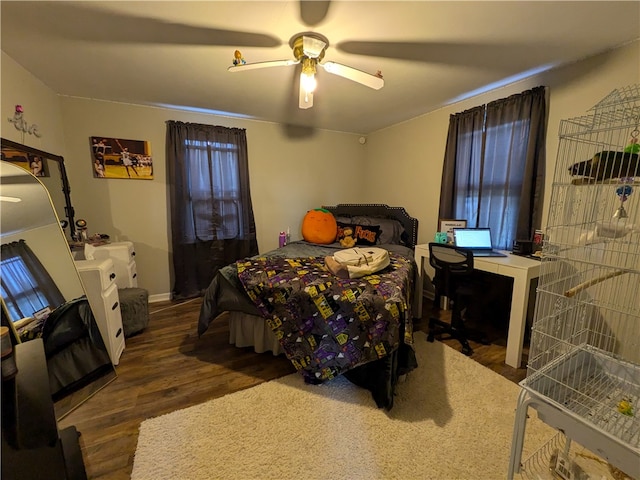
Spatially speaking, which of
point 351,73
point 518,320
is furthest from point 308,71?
point 518,320

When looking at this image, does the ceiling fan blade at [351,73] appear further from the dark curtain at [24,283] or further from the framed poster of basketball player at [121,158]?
the framed poster of basketball player at [121,158]

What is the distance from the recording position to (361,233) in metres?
3.47

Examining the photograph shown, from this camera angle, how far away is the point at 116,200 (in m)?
3.15

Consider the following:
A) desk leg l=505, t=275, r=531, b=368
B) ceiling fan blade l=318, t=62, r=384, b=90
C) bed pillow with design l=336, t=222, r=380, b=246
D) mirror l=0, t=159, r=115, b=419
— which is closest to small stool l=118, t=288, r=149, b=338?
mirror l=0, t=159, r=115, b=419

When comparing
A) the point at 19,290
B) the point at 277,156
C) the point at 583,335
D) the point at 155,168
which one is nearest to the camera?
the point at 19,290

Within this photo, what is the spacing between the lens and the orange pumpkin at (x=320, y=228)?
359 cm

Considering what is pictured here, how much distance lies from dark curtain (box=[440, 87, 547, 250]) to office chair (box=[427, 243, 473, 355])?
73cm

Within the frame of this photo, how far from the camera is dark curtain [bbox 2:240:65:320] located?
1196 mm

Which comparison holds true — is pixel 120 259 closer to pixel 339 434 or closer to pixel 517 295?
pixel 339 434

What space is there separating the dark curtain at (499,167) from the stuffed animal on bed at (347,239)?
1077 millimetres

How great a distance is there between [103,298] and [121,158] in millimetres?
1841

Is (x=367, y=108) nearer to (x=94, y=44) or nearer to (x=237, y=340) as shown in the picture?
(x=94, y=44)

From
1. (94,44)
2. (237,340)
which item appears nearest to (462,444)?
(237,340)

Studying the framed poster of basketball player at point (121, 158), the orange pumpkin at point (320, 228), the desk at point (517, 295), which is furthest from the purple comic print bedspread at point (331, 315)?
the framed poster of basketball player at point (121, 158)
